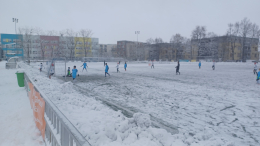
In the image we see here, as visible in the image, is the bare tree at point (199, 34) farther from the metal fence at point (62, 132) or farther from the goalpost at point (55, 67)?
the metal fence at point (62, 132)

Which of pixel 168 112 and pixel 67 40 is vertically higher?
pixel 67 40

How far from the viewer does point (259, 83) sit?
13.4 meters

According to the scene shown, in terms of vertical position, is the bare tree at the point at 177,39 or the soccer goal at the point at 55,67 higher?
the bare tree at the point at 177,39

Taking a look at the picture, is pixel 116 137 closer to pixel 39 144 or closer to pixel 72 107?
pixel 39 144

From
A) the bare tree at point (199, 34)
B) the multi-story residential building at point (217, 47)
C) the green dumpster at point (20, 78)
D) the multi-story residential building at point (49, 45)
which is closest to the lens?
the green dumpster at point (20, 78)

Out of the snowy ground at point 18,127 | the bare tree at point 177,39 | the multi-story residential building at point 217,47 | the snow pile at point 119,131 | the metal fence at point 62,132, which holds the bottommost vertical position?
the snowy ground at point 18,127

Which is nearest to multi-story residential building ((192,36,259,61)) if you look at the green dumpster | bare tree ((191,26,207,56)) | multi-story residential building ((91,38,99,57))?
bare tree ((191,26,207,56))

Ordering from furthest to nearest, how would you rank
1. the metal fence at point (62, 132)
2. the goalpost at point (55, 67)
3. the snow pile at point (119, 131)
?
the goalpost at point (55, 67) → the snow pile at point (119, 131) → the metal fence at point (62, 132)

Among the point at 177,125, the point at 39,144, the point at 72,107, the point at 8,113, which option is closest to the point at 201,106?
the point at 177,125

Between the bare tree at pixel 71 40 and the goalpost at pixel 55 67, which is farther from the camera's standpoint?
the bare tree at pixel 71 40

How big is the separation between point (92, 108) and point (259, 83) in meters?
13.8

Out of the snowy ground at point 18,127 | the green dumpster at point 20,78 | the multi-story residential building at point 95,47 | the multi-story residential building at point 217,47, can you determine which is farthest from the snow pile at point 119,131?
the multi-story residential building at point 95,47

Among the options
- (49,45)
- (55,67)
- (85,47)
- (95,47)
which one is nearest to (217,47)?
(95,47)

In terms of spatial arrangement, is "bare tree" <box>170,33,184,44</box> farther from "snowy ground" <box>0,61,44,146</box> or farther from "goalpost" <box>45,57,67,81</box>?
"snowy ground" <box>0,61,44,146</box>
